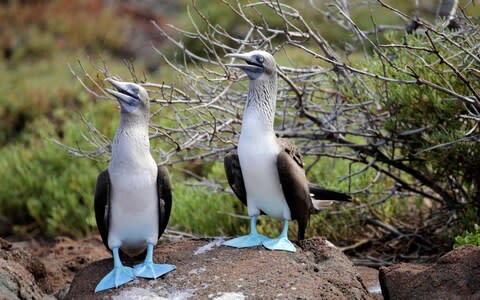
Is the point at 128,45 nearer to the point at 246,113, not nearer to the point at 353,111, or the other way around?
the point at 353,111

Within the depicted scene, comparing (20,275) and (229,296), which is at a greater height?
(229,296)

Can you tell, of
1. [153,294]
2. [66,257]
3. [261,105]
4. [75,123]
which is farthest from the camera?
[75,123]

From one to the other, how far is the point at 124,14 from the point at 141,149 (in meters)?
13.2

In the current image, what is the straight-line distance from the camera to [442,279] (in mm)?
4238

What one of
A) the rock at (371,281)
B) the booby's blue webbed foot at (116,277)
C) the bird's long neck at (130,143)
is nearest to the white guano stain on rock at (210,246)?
the booby's blue webbed foot at (116,277)

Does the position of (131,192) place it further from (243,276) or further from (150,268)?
(243,276)

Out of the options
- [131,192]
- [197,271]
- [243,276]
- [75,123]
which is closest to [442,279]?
[243,276]

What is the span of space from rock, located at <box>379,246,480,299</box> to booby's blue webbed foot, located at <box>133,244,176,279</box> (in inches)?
44.4

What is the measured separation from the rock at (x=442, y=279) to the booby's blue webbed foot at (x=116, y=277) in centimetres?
131

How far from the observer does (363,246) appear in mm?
6191

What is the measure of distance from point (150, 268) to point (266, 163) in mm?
772

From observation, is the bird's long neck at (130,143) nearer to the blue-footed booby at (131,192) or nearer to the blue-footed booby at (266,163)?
the blue-footed booby at (131,192)

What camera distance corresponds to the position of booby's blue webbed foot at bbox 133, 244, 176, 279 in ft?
14.0

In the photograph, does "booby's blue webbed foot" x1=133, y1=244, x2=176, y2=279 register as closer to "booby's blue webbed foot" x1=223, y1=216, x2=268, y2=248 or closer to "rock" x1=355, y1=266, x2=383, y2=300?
"booby's blue webbed foot" x1=223, y1=216, x2=268, y2=248
